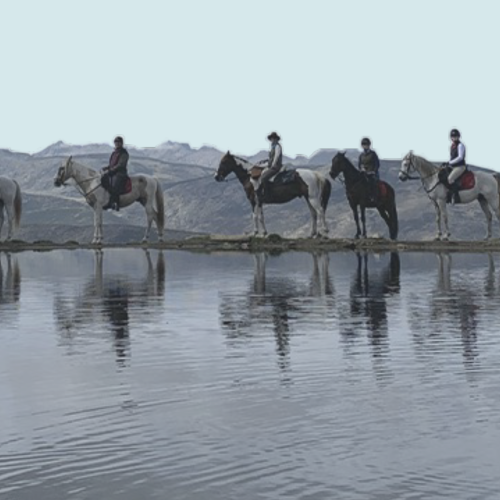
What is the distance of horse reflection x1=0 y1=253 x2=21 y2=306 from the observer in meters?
23.6

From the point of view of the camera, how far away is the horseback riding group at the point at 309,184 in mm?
41906

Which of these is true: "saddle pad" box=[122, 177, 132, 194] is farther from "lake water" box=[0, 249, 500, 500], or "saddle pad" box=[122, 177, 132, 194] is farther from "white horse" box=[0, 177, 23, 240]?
"lake water" box=[0, 249, 500, 500]

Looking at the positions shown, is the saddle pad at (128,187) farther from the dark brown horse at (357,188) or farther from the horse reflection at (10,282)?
the dark brown horse at (357,188)

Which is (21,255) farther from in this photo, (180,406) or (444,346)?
(180,406)

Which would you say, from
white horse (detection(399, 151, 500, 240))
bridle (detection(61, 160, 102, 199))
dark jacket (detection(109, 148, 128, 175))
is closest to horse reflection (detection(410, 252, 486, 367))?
white horse (detection(399, 151, 500, 240))

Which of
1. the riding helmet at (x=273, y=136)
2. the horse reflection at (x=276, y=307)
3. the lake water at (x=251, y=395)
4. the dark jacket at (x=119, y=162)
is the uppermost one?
the riding helmet at (x=273, y=136)

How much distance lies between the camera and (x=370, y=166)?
1687 inches

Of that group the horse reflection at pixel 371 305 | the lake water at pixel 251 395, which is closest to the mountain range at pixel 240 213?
the horse reflection at pixel 371 305

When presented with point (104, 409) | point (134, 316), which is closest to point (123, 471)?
point (104, 409)

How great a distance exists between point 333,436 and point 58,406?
284 cm

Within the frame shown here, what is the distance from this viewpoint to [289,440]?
993cm

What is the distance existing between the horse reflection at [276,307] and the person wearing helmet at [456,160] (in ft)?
40.4

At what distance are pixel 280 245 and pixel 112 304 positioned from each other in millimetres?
23339

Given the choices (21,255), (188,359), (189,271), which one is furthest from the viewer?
(21,255)
